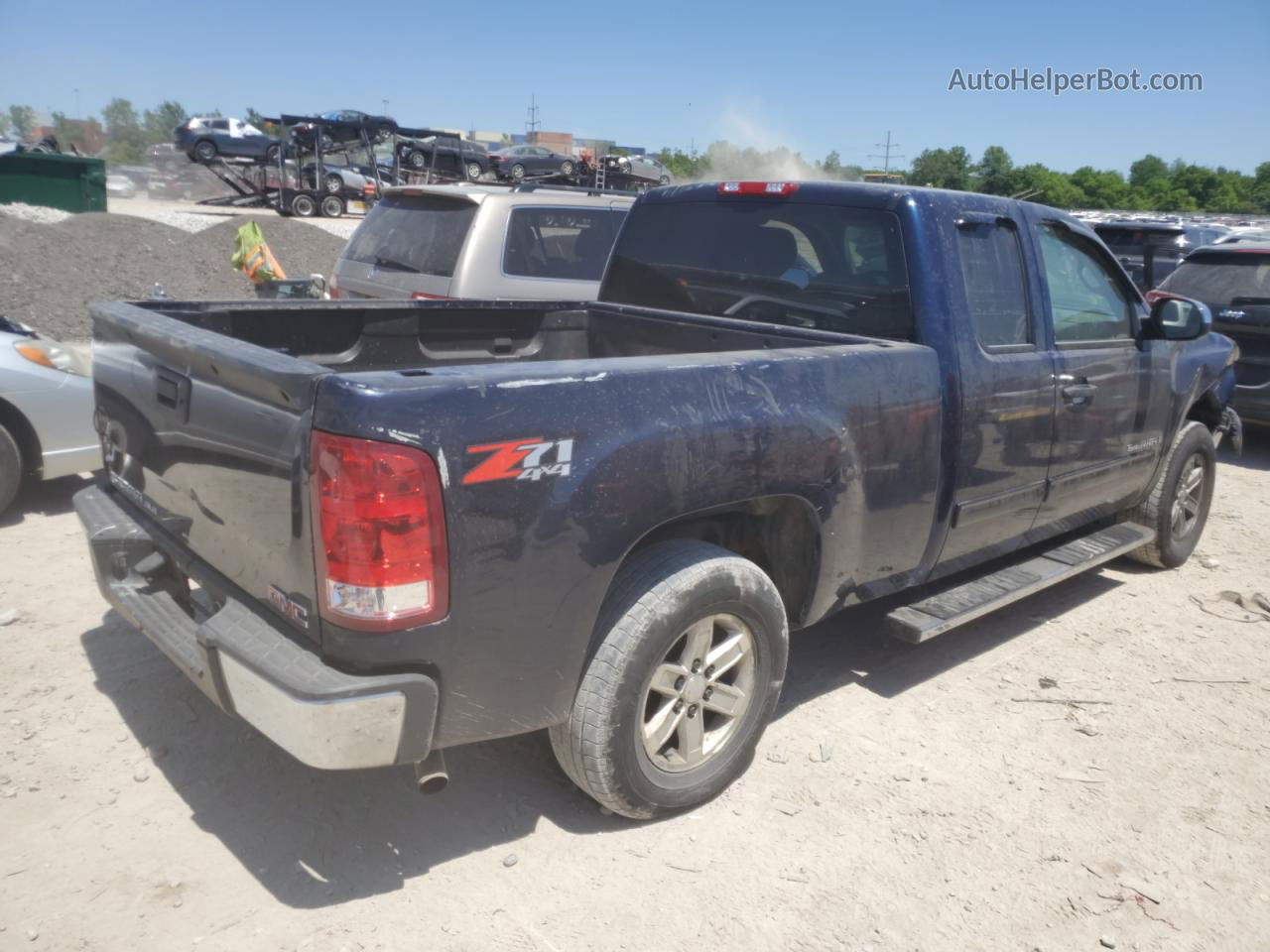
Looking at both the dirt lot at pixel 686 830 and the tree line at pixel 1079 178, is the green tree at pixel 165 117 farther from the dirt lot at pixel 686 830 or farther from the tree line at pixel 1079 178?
the dirt lot at pixel 686 830

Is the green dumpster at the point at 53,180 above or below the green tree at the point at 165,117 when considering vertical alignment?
below

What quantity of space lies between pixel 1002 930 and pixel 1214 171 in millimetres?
66638

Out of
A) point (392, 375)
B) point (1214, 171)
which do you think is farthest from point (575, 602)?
point (1214, 171)

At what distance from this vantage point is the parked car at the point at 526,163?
27955mm

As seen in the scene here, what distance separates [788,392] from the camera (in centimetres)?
309

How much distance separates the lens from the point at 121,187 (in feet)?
119

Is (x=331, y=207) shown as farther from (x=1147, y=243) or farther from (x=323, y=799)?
(x=323, y=799)

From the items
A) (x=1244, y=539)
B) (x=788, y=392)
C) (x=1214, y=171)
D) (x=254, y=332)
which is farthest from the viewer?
(x=1214, y=171)

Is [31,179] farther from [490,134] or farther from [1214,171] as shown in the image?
[490,134]

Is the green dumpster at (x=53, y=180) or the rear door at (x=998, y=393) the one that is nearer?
the rear door at (x=998, y=393)

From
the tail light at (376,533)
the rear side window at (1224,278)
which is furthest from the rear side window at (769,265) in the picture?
the rear side window at (1224,278)

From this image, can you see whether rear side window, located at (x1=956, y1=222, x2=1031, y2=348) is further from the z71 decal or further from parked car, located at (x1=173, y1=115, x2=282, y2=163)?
parked car, located at (x1=173, y1=115, x2=282, y2=163)

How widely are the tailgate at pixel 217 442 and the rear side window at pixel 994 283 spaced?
8.45 ft

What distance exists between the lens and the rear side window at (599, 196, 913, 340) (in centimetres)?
381
